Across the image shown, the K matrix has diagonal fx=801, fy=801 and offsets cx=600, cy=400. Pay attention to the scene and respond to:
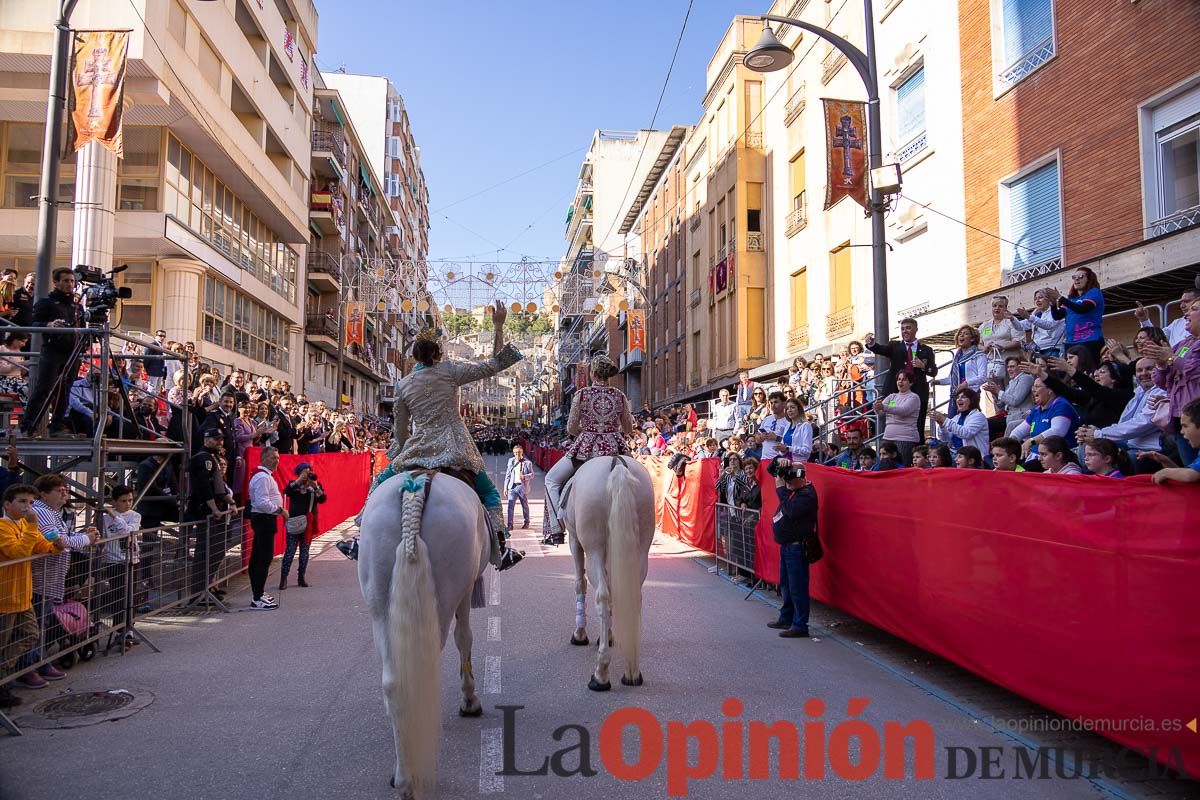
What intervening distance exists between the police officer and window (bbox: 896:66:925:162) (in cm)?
1526

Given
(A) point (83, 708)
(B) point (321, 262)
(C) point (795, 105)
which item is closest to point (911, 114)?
(C) point (795, 105)

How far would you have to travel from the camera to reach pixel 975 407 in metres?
9.39

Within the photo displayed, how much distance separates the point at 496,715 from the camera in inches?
222

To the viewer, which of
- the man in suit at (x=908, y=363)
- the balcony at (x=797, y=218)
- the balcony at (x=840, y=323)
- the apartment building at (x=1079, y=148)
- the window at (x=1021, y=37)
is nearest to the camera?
the man in suit at (x=908, y=363)

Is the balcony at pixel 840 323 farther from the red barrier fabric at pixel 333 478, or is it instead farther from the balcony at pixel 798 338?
the red barrier fabric at pixel 333 478

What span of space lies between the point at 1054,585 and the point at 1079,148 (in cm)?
1038

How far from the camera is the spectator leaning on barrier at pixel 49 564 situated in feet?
20.5

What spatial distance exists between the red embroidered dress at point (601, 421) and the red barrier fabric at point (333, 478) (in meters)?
6.02

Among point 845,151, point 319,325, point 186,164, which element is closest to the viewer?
point 845,151

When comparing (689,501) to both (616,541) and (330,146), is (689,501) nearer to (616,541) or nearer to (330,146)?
(616,541)

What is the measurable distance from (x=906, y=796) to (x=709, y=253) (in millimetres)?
→ 29792

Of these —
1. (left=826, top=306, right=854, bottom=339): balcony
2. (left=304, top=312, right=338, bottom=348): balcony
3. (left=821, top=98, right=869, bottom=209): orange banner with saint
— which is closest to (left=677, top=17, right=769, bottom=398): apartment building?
(left=826, top=306, right=854, bottom=339): balcony

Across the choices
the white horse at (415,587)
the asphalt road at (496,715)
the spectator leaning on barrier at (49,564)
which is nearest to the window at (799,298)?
the asphalt road at (496,715)

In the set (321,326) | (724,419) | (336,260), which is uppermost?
(336,260)
